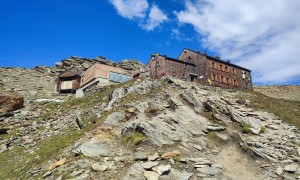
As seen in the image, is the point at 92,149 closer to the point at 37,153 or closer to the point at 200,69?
the point at 37,153

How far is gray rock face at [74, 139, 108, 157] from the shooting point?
16297mm

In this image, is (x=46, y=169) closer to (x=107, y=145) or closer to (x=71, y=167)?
(x=71, y=167)

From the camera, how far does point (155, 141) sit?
1777cm

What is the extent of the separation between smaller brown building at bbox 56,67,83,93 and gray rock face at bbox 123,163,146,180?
44.0 metres

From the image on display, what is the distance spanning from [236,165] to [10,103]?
3153cm

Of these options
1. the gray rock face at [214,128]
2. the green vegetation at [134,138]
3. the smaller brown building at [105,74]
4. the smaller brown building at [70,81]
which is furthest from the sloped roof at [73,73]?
the gray rock face at [214,128]

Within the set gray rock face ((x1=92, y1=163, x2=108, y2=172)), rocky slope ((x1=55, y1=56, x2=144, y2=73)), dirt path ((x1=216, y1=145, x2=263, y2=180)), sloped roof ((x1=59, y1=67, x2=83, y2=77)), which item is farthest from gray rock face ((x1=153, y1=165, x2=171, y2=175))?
rocky slope ((x1=55, y1=56, x2=144, y2=73))

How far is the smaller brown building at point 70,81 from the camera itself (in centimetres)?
5534

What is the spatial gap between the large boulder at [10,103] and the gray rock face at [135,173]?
85.3 feet

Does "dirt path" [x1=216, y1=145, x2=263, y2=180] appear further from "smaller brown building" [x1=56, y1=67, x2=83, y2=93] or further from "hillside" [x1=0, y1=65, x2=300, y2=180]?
"smaller brown building" [x1=56, y1=67, x2=83, y2=93]

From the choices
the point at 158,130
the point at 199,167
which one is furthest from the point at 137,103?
the point at 199,167

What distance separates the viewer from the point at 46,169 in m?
15.8

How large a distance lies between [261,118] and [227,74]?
3062 centimetres

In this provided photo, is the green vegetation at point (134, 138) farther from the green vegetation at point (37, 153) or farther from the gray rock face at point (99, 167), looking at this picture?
the gray rock face at point (99, 167)
